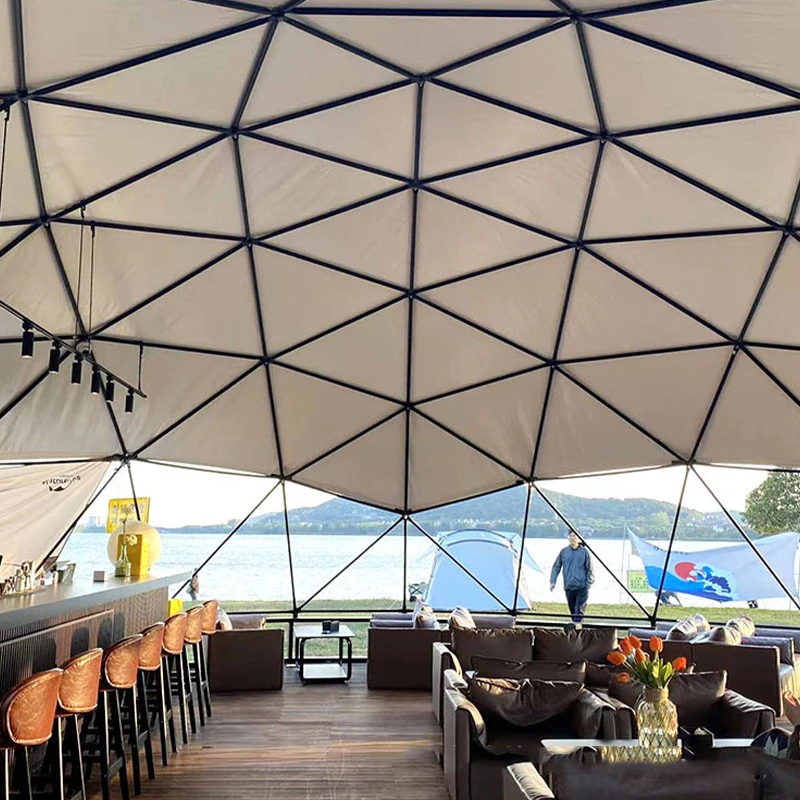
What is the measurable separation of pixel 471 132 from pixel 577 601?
351 inches

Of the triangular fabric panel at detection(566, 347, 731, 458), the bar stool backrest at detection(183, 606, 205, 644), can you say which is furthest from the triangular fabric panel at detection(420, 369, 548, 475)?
the bar stool backrest at detection(183, 606, 205, 644)

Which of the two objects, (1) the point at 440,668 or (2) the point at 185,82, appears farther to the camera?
(1) the point at 440,668

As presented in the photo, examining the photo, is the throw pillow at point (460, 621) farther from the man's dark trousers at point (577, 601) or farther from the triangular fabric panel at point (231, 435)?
the triangular fabric panel at point (231, 435)

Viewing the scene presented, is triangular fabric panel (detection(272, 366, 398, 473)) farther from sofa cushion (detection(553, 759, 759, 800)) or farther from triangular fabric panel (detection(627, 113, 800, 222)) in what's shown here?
sofa cushion (detection(553, 759, 759, 800))

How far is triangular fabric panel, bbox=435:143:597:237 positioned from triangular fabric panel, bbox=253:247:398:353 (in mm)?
2079

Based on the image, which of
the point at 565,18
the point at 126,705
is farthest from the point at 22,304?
the point at 565,18

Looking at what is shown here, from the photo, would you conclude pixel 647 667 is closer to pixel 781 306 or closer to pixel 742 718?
pixel 742 718

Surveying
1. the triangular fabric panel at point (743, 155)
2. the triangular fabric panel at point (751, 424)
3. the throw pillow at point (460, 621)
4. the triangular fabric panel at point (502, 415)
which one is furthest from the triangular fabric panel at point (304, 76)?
the triangular fabric panel at point (751, 424)

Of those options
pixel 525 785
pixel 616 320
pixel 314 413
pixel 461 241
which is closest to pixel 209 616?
pixel 314 413

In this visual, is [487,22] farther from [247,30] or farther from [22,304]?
[22,304]

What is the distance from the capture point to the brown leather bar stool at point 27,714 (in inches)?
180

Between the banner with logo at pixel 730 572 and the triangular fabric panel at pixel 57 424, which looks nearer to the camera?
the triangular fabric panel at pixel 57 424

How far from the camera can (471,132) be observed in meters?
7.52

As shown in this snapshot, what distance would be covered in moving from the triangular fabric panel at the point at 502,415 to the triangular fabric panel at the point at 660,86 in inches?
206
